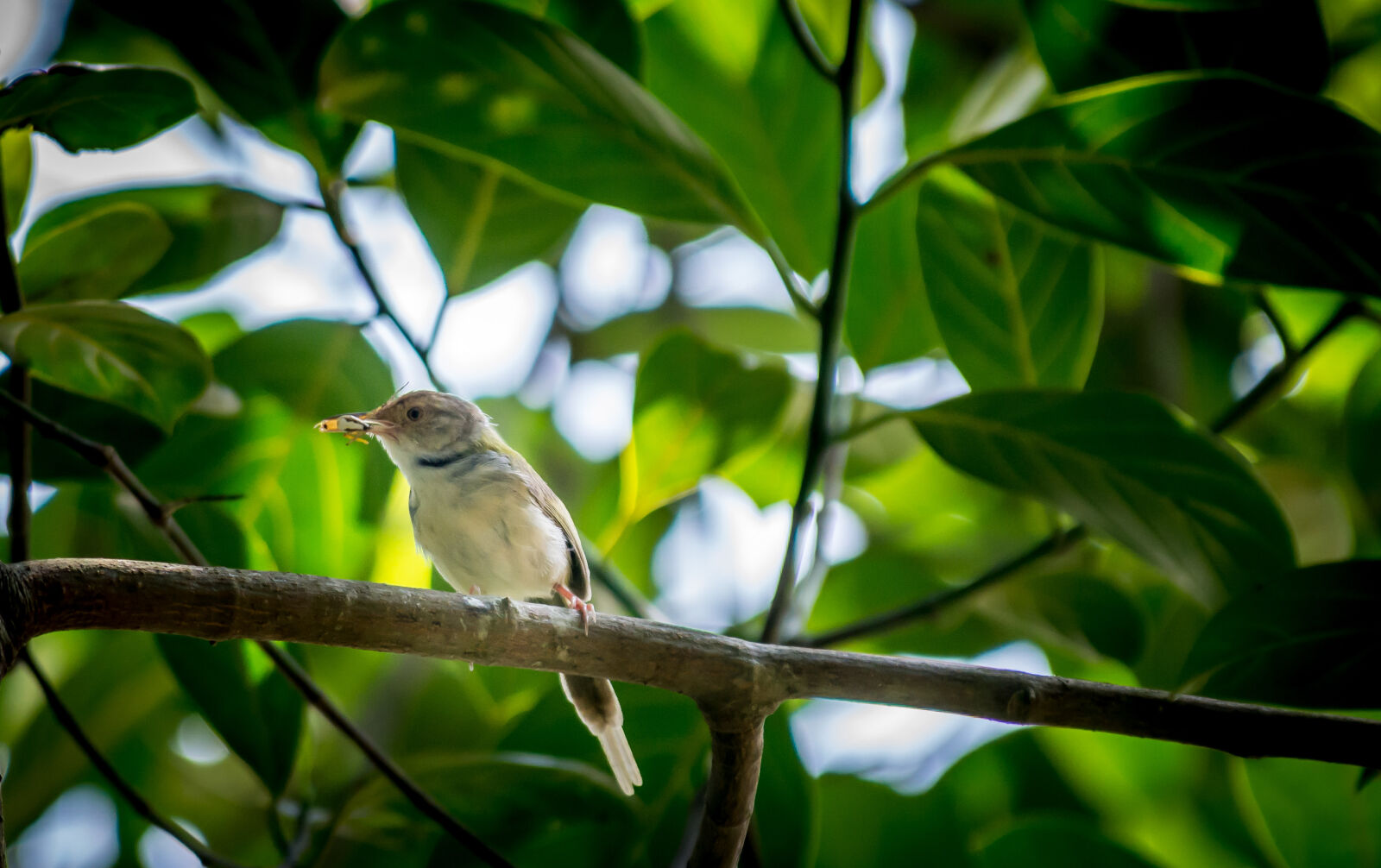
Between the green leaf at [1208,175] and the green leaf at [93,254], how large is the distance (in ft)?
4.76

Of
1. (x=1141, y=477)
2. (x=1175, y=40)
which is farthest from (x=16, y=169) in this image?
(x=1175, y=40)

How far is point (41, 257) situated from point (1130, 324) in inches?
128

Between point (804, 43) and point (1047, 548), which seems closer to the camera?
point (804, 43)

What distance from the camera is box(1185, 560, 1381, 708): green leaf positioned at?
154cm

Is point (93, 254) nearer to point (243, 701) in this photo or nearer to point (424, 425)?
point (424, 425)

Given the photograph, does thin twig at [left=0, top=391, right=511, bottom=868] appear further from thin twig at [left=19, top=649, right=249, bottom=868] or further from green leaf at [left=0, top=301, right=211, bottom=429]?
thin twig at [left=19, top=649, right=249, bottom=868]

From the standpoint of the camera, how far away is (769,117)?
230 centimetres

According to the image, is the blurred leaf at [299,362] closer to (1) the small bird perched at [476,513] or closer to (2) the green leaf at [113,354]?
(1) the small bird perched at [476,513]

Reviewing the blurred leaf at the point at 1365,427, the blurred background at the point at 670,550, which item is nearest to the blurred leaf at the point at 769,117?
the blurred background at the point at 670,550

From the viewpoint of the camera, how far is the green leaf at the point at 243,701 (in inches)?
70.4

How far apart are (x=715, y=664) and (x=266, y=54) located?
1543 millimetres

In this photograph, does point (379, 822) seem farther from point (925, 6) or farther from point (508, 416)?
point (925, 6)

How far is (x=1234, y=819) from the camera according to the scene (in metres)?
2.66

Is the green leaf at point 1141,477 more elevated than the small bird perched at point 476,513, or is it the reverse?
the green leaf at point 1141,477
